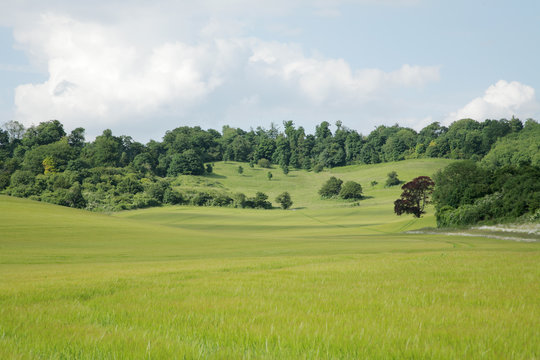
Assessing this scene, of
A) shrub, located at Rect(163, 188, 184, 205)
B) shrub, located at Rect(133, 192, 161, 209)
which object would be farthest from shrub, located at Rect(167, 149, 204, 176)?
shrub, located at Rect(133, 192, 161, 209)

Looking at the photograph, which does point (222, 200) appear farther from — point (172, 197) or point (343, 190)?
point (343, 190)

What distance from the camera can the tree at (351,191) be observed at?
140 m

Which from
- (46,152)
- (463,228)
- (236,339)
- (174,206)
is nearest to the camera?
(236,339)

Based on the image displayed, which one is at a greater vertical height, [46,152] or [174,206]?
[46,152]

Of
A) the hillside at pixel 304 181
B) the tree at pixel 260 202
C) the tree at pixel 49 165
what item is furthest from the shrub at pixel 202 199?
the tree at pixel 49 165

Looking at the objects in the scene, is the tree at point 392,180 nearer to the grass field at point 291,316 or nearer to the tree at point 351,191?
the tree at point 351,191

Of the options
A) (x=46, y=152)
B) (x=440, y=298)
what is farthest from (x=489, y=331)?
(x=46, y=152)

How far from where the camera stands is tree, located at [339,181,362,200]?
459 feet

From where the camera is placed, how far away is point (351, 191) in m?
140

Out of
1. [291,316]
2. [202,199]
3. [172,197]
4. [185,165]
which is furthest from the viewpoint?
[185,165]

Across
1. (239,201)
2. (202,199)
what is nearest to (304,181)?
(239,201)

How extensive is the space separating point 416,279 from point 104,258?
21766 mm

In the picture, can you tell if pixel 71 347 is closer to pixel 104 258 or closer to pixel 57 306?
pixel 57 306

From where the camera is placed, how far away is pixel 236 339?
5.45 metres
